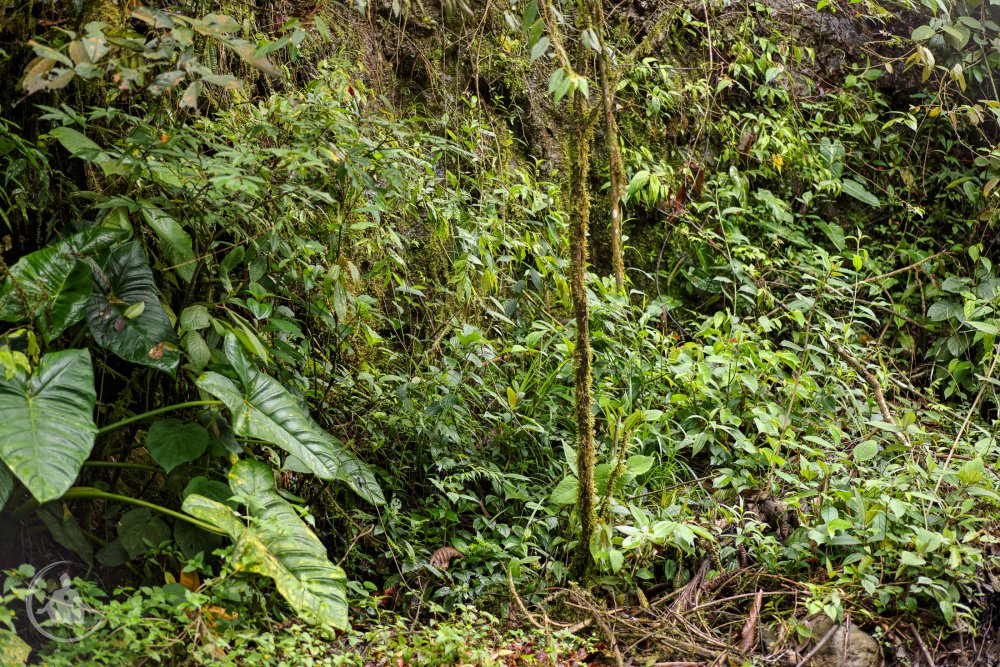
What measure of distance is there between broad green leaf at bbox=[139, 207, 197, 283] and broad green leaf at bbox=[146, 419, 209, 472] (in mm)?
522

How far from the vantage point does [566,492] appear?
325cm

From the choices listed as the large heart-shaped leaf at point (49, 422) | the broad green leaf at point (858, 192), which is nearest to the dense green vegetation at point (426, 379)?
the large heart-shaped leaf at point (49, 422)

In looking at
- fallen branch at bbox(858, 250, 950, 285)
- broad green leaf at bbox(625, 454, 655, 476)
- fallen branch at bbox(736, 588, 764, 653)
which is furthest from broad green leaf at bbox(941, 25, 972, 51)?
fallen branch at bbox(736, 588, 764, 653)

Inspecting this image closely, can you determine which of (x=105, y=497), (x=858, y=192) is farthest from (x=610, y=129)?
(x=858, y=192)

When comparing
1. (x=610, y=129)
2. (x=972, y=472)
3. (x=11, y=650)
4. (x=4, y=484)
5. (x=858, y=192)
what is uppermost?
(x=610, y=129)

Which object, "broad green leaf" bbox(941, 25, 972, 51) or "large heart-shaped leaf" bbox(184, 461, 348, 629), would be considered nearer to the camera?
"large heart-shaped leaf" bbox(184, 461, 348, 629)

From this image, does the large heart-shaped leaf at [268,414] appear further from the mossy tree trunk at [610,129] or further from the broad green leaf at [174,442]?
the mossy tree trunk at [610,129]

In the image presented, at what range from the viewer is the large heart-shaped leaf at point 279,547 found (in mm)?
2324

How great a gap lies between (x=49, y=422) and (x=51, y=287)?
1.81 ft

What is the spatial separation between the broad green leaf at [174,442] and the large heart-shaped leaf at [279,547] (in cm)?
15

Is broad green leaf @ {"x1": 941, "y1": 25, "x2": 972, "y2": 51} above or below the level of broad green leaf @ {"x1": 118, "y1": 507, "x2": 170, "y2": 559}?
above

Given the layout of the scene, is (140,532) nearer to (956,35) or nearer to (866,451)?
(866,451)

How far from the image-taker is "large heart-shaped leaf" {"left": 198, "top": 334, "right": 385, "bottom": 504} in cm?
257

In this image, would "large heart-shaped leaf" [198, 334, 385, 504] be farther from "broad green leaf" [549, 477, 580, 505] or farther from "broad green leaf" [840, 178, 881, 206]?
"broad green leaf" [840, 178, 881, 206]
